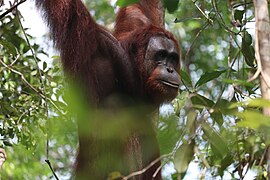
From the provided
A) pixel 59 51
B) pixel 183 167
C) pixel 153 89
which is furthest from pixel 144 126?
pixel 183 167

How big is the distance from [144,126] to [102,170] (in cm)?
47

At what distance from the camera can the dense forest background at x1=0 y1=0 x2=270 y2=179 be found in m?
2.23

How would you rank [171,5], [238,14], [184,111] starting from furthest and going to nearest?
[238,14] < [184,111] < [171,5]

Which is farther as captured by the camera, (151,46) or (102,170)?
(151,46)

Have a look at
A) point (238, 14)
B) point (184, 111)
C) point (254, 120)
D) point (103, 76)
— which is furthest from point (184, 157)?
point (103, 76)

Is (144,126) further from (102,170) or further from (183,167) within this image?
(183,167)

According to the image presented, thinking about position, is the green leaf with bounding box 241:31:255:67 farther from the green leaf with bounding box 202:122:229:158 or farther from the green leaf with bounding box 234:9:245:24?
the green leaf with bounding box 202:122:229:158

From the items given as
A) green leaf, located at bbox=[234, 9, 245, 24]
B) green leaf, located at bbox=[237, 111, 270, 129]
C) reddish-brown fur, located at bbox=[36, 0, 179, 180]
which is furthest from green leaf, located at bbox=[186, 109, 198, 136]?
reddish-brown fur, located at bbox=[36, 0, 179, 180]

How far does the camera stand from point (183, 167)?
82.7 inches

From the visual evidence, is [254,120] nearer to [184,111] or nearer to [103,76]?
[184,111]

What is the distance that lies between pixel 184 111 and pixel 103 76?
1110 mm

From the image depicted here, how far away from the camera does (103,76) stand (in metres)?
3.86

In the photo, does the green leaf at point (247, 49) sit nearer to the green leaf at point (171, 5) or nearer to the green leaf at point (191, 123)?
the green leaf at point (171, 5)

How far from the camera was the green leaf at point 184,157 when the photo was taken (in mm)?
2105
